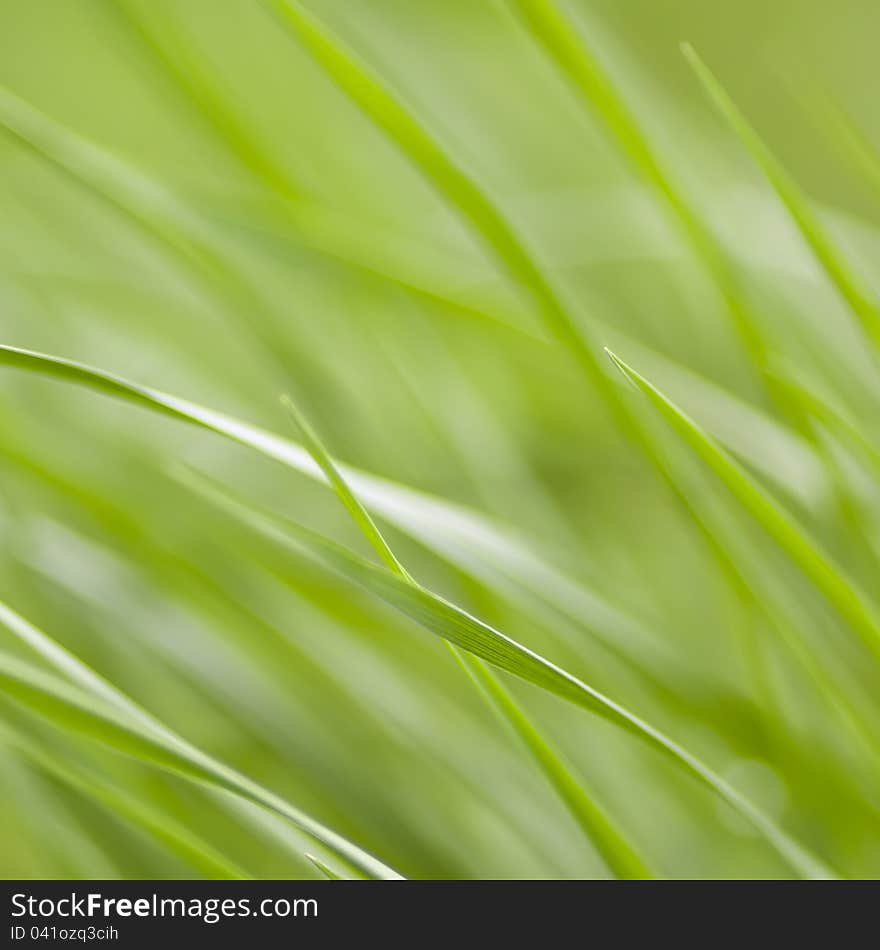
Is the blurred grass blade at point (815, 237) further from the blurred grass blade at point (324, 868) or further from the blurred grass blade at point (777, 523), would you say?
the blurred grass blade at point (324, 868)

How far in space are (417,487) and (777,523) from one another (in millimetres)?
178

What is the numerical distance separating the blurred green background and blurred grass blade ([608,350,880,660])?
4 centimetres

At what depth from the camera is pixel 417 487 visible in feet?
1.30

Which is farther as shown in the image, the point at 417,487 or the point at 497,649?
the point at 417,487

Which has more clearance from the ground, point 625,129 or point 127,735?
point 625,129

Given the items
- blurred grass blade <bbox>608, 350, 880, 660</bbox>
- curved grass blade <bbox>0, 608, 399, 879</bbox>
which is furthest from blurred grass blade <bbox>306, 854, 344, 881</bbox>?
blurred grass blade <bbox>608, 350, 880, 660</bbox>

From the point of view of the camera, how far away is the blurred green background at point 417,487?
30 cm

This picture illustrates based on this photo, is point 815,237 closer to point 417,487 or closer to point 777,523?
point 777,523

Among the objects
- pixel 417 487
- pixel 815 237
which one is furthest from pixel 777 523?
pixel 417 487

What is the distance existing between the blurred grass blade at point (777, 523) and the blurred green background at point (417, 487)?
→ 39 mm

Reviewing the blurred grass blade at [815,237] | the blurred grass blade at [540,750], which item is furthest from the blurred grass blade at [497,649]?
the blurred grass blade at [815,237]

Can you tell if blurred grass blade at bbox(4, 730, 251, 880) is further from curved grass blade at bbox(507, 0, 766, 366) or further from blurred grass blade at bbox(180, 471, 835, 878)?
curved grass blade at bbox(507, 0, 766, 366)

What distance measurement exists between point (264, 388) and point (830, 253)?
0.28 m
